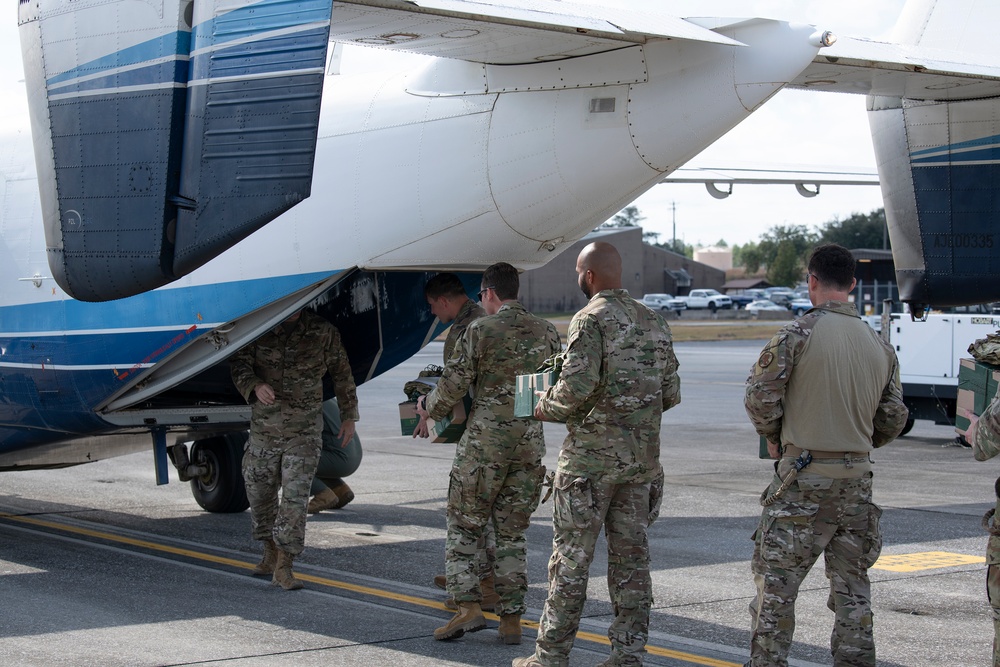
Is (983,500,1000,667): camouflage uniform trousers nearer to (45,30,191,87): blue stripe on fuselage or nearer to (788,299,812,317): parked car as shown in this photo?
(45,30,191,87): blue stripe on fuselage

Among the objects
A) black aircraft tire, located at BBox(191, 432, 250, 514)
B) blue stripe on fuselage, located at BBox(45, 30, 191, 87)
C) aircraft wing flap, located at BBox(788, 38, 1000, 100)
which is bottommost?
black aircraft tire, located at BBox(191, 432, 250, 514)

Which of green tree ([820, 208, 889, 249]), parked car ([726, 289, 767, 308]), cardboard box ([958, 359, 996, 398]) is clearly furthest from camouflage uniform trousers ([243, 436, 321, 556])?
green tree ([820, 208, 889, 249])

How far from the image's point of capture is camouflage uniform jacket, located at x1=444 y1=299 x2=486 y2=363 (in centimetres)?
729

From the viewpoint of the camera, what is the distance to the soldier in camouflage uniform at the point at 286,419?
25.4ft

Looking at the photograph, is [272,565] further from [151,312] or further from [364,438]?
[364,438]

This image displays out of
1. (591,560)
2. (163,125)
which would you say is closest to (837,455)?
(591,560)

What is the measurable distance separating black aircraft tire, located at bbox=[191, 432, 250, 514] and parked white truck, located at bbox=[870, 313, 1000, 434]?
984 cm

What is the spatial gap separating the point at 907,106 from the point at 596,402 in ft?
15.0

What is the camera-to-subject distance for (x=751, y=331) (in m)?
53.8

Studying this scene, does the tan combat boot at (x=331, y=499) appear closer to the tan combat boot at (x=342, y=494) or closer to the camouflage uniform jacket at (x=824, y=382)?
the tan combat boot at (x=342, y=494)

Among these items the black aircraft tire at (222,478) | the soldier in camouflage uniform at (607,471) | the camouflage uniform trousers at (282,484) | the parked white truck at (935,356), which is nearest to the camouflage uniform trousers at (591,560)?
the soldier in camouflage uniform at (607,471)

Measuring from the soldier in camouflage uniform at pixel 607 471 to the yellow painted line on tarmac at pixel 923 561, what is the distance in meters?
3.48

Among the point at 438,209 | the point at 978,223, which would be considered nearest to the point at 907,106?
the point at 978,223

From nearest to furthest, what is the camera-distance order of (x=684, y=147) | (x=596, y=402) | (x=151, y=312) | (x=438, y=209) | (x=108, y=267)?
(x=596, y=402), (x=108, y=267), (x=684, y=147), (x=438, y=209), (x=151, y=312)
